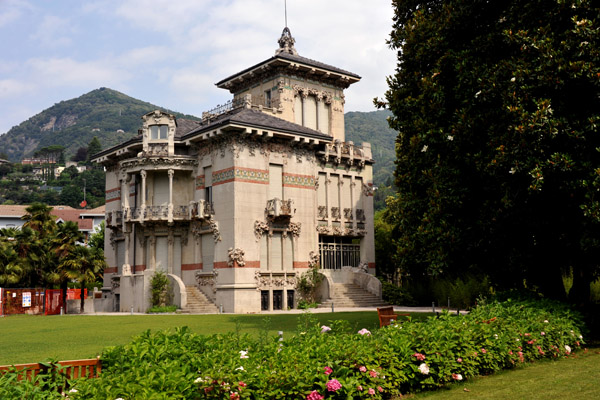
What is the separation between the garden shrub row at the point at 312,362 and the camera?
23.9ft

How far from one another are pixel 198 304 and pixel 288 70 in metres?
21.0

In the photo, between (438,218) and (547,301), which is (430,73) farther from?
(547,301)

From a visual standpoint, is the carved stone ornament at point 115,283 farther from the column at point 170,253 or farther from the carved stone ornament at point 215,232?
the carved stone ornament at point 215,232

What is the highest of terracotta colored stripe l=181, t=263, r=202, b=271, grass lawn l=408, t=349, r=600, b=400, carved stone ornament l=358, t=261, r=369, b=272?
terracotta colored stripe l=181, t=263, r=202, b=271

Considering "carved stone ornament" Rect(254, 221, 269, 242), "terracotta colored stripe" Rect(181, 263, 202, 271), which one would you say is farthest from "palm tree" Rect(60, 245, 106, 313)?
"carved stone ornament" Rect(254, 221, 269, 242)

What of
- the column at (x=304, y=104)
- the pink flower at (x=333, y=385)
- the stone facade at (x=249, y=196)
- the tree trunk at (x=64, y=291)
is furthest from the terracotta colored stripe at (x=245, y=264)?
the pink flower at (x=333, y=385)

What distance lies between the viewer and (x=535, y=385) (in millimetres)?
10477

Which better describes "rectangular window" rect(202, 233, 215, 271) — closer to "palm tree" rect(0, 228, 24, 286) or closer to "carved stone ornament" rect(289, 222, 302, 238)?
"carved stone ornament" rect(289, 222, 302, 238)

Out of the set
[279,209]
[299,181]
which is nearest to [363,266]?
[299,181]

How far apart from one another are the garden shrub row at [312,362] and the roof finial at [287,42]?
43250 millimetres

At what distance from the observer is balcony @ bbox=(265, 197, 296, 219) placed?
1614 inches

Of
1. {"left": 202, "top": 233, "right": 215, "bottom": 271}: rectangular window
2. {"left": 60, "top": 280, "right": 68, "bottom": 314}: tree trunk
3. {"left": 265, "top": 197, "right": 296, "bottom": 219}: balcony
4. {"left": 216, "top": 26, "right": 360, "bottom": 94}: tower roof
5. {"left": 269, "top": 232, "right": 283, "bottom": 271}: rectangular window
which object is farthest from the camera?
{"left": 216, "top": 26, "right": 360, "bottom": 94}: tower roof

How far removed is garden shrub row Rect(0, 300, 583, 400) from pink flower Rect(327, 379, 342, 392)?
14 millimetres

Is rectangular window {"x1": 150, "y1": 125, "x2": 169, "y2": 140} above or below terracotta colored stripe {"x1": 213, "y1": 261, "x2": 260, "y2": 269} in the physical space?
above
